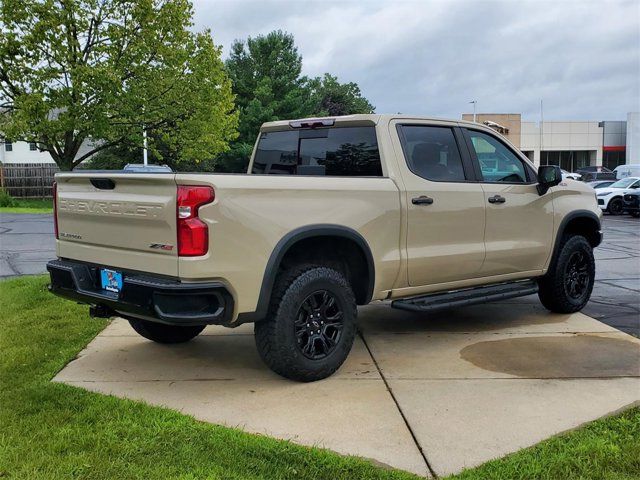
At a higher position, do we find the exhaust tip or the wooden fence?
the wooden fence

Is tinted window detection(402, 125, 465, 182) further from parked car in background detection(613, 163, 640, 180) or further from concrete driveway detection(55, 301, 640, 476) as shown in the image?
parked car in background detection(613, 163, 640, 180)

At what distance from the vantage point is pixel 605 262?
1122cm

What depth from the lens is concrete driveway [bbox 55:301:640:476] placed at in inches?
146

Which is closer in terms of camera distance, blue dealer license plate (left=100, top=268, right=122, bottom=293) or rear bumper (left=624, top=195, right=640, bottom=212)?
blue dealer license plate (left=100, top=268, right=122, bottom=293)

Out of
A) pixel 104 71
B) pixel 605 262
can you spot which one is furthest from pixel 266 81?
pixel 605 262

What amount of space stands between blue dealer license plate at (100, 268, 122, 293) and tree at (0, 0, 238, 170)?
18.5m

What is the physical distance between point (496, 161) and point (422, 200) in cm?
131

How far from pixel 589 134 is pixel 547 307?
6287cm

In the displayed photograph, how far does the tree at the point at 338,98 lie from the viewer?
6050cm

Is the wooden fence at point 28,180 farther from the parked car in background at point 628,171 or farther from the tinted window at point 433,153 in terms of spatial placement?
the parked car in background at point 628,171

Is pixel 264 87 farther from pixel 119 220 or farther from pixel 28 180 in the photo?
pixel 119 220

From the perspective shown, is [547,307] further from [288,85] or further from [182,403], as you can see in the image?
[288,85]

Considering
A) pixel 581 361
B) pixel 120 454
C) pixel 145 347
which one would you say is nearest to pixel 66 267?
pixel 145 347

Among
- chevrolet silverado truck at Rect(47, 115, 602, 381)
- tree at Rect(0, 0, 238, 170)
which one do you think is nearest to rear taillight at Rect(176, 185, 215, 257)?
chevrolet silverado truck at Rect(47, 115, 602, 381)
